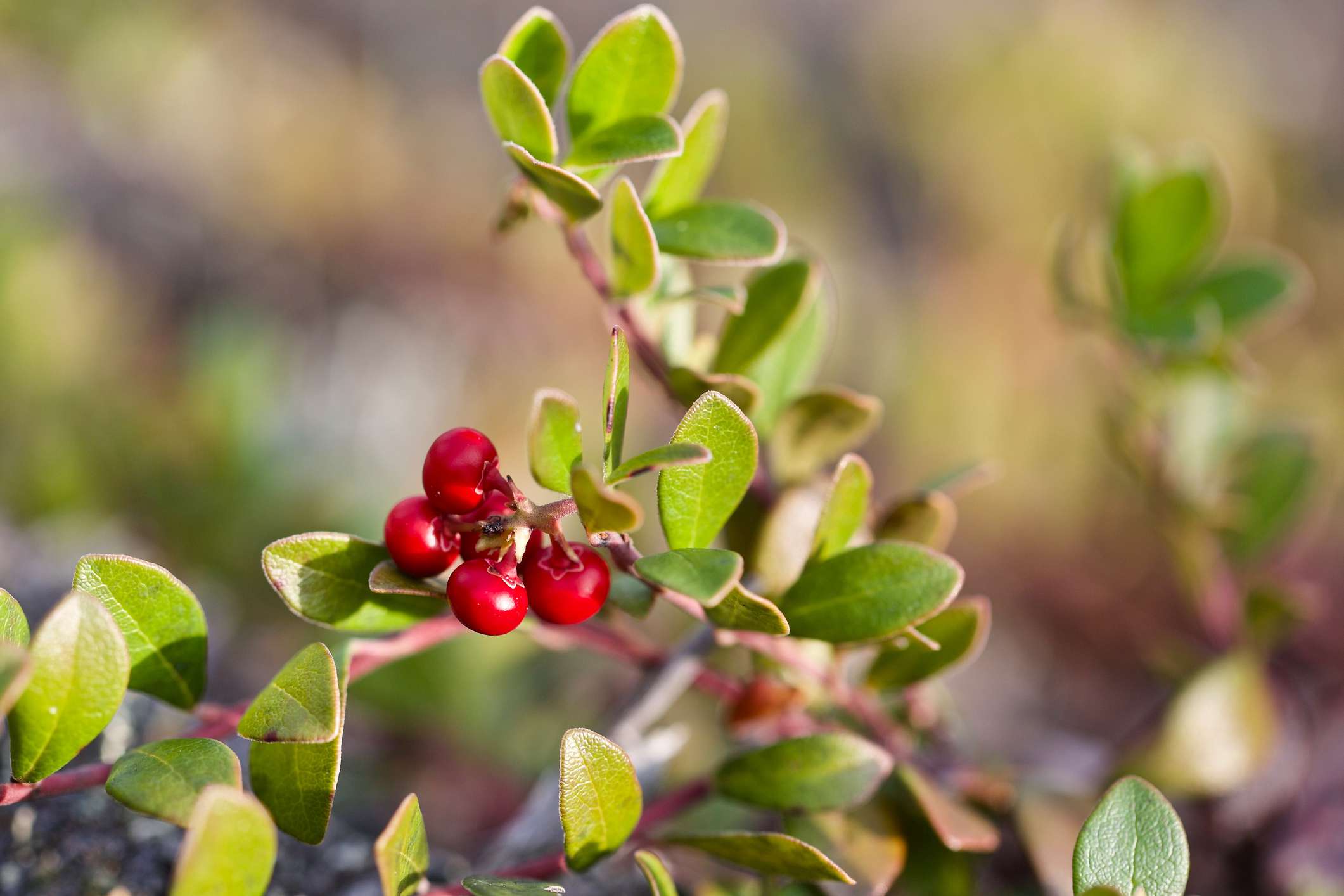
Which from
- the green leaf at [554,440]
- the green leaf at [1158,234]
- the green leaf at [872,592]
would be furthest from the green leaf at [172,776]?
the green leaf at [1158,234]

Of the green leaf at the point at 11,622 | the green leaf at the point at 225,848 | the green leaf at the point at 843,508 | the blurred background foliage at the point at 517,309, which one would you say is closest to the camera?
the green leaf at the point at 225,848

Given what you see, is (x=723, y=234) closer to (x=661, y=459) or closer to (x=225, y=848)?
(x=661, y=459)

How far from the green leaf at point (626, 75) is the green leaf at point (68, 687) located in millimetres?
442

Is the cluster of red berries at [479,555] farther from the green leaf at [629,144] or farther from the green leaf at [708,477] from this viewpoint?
the green leaf at [629,144]

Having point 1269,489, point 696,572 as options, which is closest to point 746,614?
point 696,572

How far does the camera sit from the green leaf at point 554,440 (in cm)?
55

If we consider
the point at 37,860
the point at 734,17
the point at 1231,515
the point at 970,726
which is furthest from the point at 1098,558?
the point at 734,17

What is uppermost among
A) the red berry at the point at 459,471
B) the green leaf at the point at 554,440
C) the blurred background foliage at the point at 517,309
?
the green leaf at the point at 554,440

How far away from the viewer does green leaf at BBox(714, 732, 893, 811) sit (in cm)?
71

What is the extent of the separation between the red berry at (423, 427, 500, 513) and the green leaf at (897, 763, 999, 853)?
1.34 ft

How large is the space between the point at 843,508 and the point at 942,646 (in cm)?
18

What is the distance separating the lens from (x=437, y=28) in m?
4.45

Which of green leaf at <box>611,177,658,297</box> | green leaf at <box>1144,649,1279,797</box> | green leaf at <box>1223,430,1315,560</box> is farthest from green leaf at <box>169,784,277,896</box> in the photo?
green leaf at <box>1223,430,1315,560</box>

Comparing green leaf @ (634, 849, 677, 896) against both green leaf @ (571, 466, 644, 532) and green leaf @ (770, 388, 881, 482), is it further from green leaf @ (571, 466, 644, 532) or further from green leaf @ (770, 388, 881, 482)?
green leaf @ (770, 388, 881, 482)
